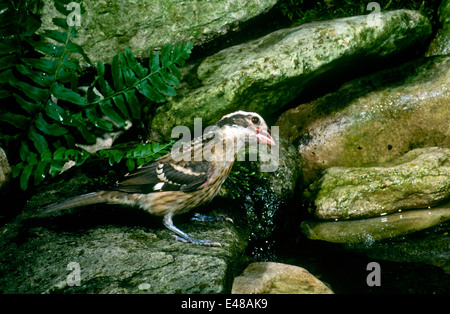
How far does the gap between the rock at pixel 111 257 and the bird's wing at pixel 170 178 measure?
0.45 m

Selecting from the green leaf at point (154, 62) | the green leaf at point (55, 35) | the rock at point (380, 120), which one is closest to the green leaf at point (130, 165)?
the green leaf at point (154, 62)

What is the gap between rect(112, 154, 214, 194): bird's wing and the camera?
398 centimetres

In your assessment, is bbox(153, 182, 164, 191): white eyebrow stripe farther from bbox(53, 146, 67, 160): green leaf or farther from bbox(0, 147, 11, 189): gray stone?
bbox(0, 147, 11, 189): gray stone

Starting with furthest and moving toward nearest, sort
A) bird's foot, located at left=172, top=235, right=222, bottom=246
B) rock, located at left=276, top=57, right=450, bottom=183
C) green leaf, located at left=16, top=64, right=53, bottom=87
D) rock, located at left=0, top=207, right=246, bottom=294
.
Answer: rock, located at left=276, top=57, right=450, bottom=183
green leaf, located at left=16, top=64, right=53, bottom=87
bird's foot, located at left=172, top=235, right=222, bottom=246
rock, located at left=0, top=207, right=246, bottom=294

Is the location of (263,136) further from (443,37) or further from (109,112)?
(443,37)

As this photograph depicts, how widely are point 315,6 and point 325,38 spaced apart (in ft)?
6.20

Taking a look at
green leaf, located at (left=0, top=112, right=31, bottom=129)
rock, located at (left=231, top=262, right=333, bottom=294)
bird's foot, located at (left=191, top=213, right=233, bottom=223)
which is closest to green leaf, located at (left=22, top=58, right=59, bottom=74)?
green leaf, located at (left=0, top=112, right=31, bottom=129)

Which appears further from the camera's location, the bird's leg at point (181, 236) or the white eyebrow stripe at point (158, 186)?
the white eyebrow stripe at point (158, 186)

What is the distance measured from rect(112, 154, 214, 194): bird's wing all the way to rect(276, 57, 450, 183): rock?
7.69 ft

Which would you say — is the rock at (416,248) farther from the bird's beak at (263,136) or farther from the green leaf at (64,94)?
the green leaf at (64,94)

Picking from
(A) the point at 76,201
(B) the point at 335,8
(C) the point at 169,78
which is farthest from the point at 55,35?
(B) the point at 335,8

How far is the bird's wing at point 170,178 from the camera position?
3979 mm

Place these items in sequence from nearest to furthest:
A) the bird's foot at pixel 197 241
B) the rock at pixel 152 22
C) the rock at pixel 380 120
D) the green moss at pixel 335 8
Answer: the bird's foot at pixel 197 241
the rock at pixel 380 120
the rock at pixel 152 22
the green moss at pixel 335 8

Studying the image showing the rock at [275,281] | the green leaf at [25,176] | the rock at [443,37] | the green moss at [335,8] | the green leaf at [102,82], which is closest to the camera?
the rock at [275,281]
